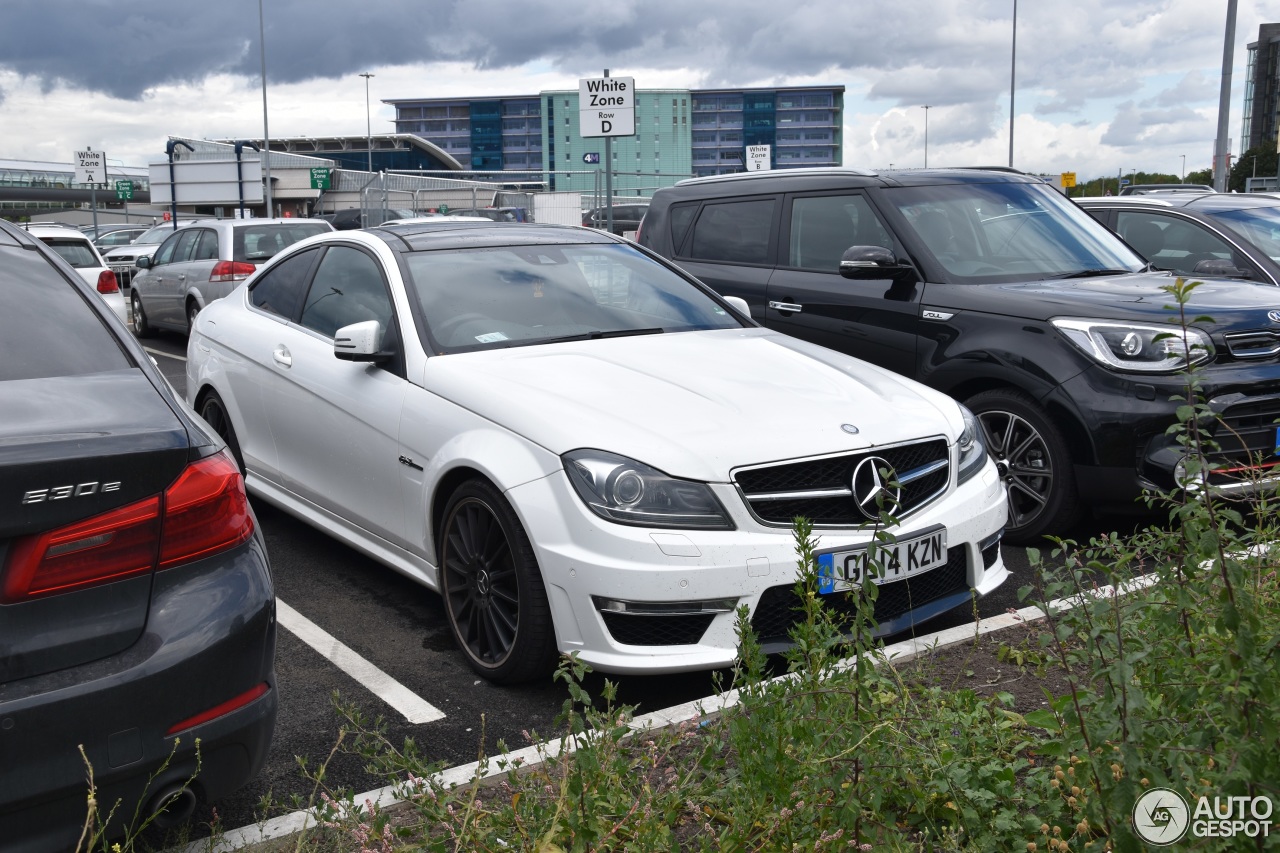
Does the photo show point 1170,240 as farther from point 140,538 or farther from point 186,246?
point 186,246

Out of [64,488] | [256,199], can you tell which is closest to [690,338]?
[64,488]

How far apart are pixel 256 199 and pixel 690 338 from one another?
26730 mm

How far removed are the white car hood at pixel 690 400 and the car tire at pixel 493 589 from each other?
30 centimetres

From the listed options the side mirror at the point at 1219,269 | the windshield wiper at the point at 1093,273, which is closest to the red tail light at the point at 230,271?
the windshield wiper at the point at 1093,273

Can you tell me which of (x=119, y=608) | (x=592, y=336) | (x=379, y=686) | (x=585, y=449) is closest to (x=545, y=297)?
(x=592, y=336)

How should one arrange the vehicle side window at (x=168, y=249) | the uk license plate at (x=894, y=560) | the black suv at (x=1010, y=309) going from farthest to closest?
1. the vehicle side window at (x=168, y=249)
2. the black suv at (x=1010, y=309)
3. the uk license plate at (x=894, y=560)

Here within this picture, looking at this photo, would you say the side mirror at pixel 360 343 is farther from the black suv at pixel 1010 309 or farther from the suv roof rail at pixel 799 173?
the suv roof rail at pixel 799 173

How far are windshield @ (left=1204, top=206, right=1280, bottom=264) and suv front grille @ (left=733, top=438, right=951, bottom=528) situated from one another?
214 inches

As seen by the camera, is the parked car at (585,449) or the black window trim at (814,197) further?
the black window trim at (814,197)

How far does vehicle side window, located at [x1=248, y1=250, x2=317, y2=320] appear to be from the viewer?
579cm

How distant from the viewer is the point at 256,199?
96.9ft

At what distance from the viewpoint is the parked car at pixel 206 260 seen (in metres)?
14.0

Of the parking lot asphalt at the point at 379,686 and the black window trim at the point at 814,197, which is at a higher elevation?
the black window trim at the point at 814,197

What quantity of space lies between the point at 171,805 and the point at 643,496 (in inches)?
63.7
